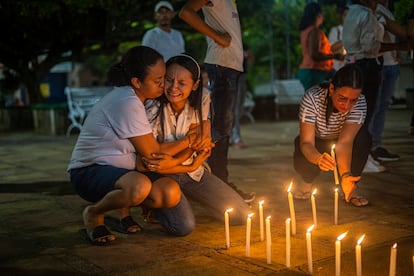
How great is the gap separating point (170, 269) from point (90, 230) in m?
0.87

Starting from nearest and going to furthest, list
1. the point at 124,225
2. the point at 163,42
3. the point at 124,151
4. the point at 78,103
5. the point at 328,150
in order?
the point at 124,151 → the point at 124,225 → the point at 328,150 → the point at 163,42 → the point at 78,103

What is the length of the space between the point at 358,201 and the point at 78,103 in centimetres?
841

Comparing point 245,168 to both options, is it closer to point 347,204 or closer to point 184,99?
point 347,204

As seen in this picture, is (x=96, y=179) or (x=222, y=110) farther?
(x=222, y=110)

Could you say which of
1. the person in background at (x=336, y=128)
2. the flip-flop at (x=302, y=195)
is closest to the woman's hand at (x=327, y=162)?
the person in background at (x=336, y=128)

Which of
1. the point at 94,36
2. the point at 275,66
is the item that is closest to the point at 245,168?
the point at 94,36

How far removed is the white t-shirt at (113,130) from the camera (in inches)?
149

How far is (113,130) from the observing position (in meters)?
3.88

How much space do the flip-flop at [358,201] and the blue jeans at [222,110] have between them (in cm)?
111

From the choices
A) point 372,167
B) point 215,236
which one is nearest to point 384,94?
point 372,167

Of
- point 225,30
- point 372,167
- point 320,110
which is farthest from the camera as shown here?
point 372,167

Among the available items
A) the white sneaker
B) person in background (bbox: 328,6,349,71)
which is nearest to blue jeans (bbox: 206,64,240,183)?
the white sneaker

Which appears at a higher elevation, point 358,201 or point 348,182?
point 348,182

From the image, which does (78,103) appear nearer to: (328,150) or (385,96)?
(385,96)
